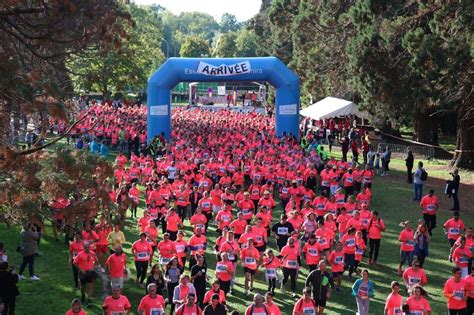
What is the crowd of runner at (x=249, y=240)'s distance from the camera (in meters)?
11.4

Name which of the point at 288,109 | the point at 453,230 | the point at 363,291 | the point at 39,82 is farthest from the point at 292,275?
the point at 288,109

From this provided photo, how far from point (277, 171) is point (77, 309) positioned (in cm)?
1301

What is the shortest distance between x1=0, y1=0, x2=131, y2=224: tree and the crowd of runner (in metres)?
0.74

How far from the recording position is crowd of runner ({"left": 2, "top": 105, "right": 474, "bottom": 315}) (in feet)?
37.3

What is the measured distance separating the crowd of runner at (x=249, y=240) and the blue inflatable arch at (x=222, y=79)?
641cm

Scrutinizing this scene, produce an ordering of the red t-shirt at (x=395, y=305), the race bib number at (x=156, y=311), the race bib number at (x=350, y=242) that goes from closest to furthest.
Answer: the race bib number at (x=156, y=311), the red t-shirt at (x=395, y=305), the race bib number at (x=350, y=242)

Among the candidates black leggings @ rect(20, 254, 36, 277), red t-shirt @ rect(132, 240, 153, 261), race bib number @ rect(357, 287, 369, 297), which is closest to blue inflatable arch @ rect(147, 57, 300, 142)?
black leggings @ rect(20, 254, 36, 277)

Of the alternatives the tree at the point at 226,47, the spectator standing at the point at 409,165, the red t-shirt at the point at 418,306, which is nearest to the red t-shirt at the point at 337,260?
the red t-shirt at the point at 418,306

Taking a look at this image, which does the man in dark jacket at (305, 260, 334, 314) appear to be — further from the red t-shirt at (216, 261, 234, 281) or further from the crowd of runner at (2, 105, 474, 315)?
the red t-shirt at (216, 261, 234, 281)

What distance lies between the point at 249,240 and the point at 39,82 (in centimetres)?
678

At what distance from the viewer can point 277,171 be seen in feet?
73.7

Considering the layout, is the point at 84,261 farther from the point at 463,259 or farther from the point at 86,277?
the point at 463,259

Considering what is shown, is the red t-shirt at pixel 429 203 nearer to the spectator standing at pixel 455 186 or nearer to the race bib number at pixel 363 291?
the spectator standing at pixel 455 186

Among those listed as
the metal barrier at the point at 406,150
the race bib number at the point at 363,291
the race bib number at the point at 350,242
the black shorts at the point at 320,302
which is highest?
the metal barrier at the point at 406,150
